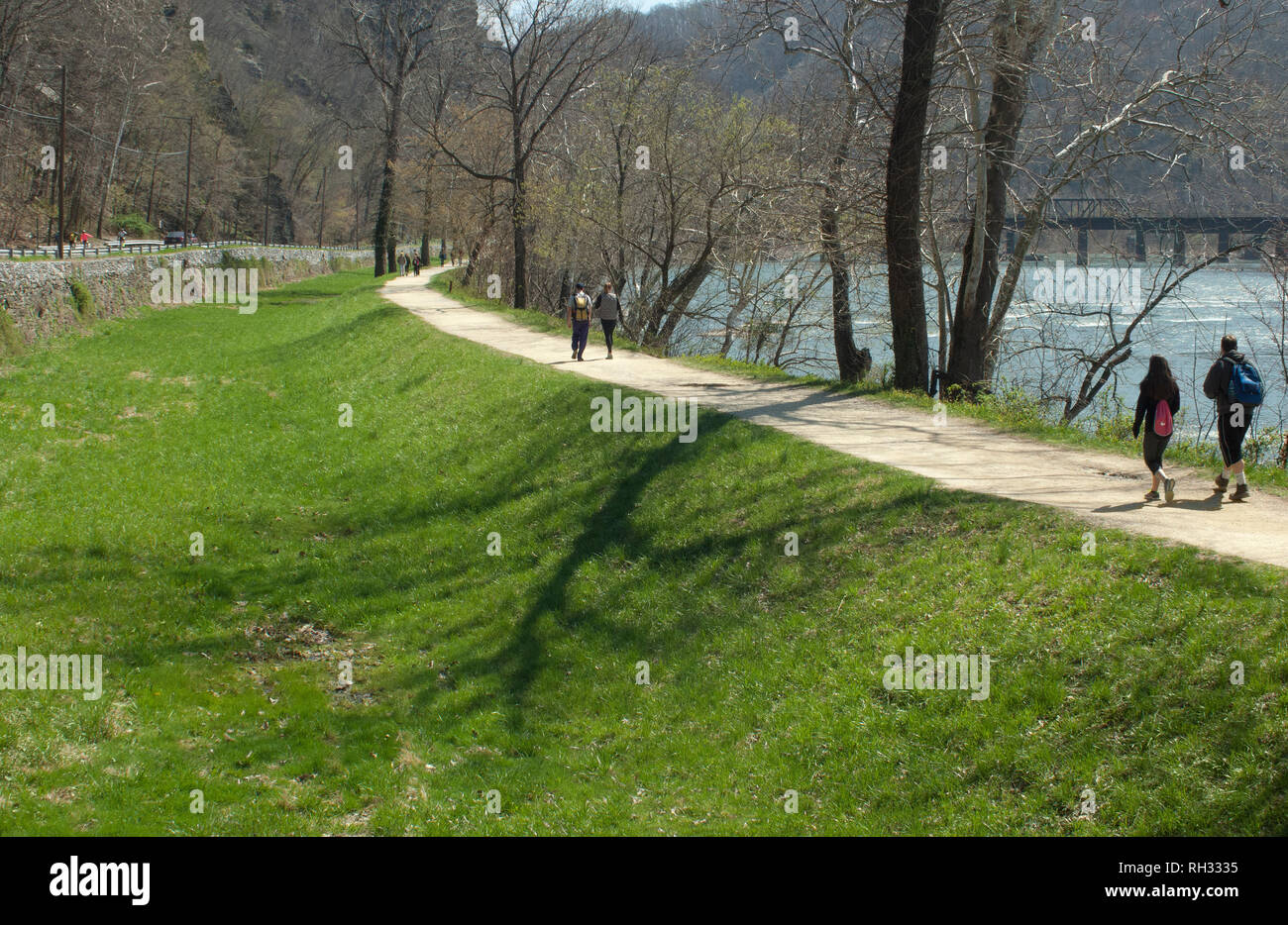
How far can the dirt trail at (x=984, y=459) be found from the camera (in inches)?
332

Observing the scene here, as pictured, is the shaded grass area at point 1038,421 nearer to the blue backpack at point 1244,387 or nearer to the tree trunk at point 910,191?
the tree trunk at point 910,191

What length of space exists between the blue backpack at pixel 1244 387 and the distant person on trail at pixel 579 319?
12.7 m

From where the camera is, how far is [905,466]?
11.2 m

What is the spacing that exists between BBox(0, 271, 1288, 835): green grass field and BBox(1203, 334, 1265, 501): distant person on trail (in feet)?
7.23

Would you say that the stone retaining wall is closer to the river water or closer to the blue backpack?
the river water

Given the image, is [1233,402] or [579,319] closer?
[1233,402]

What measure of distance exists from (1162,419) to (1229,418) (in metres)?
0.62

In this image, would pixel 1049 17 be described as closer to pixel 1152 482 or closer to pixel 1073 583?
pixel 1152 482

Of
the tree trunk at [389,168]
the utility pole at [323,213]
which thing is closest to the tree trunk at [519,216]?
the tree trunk at [389,168]

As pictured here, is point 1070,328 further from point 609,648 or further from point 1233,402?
point 609,648

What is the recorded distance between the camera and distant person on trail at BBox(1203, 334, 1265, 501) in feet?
30.7

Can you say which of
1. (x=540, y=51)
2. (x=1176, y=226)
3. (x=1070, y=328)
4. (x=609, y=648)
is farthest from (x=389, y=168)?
(x=609, y=648)

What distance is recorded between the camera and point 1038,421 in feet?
44.6
